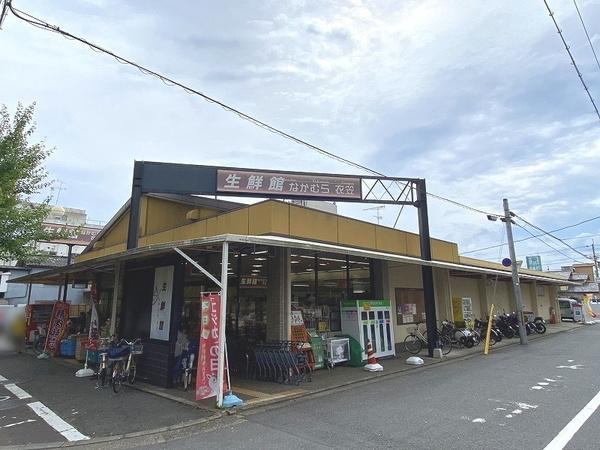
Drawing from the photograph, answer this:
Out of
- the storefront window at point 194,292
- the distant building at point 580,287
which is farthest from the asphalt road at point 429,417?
the distant building at point 580,287

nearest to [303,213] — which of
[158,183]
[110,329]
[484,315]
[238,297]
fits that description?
[238,297]

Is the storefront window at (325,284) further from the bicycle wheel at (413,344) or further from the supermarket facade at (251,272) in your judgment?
the bicycle wheel at (413,344)

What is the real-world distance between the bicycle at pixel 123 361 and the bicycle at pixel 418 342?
9414mm

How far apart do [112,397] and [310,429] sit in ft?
15.3

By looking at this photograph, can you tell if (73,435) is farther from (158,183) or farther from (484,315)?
(484,315)

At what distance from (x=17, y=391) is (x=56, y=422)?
334 centimetres

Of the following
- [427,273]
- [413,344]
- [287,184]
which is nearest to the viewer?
[287,184]

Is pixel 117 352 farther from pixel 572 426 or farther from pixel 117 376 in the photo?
pixel 572 426

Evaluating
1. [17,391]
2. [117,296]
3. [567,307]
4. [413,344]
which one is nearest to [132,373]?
[17,391]

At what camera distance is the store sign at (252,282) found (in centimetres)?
1137

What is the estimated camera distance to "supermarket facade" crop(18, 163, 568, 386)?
9.23 meters

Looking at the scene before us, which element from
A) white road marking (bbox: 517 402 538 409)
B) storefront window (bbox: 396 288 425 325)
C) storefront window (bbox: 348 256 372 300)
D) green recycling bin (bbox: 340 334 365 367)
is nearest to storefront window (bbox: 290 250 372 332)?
storefront window (bbox: 348 256 372 300)

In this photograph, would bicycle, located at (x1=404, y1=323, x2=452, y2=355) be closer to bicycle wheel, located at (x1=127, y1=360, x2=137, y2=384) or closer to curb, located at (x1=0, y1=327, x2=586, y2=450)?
curb, located at (x1=0, y1=327, x2=586, y2=450)

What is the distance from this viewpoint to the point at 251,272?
11.6m
